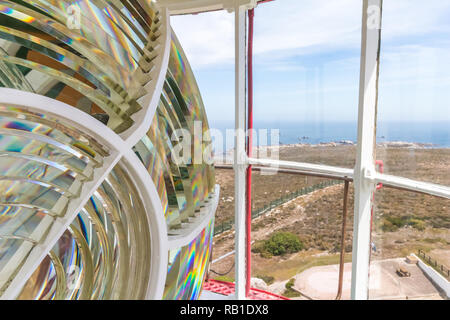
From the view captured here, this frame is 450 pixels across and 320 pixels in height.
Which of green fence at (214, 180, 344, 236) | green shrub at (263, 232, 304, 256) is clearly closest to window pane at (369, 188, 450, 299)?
green fence at (214, 180, 344, 236)

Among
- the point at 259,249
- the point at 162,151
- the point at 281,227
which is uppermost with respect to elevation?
the point at 162,151

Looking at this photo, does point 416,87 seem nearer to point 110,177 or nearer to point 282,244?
point 282,244

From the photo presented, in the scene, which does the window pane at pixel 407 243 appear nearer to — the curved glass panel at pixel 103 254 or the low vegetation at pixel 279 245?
the low vegetation at pixel 279 245

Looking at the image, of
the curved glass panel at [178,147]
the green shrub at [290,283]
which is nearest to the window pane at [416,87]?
the green shrub at [290,283]

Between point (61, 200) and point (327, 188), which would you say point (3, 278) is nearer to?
point (61, 200)

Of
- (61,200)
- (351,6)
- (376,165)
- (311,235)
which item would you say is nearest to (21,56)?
(61,200)

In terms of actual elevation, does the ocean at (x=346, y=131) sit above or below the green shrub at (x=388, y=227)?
above

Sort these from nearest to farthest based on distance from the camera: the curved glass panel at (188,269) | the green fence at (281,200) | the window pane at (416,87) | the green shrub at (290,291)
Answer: the curved glass panel at (188,269)
the window pane at (416,87)
the green fence at (281,200)
the green shrub at (290,291)

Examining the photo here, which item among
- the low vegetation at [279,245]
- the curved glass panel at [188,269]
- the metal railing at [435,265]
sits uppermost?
the curved glass panel at [188,269]

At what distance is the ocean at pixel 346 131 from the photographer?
261 centimetres

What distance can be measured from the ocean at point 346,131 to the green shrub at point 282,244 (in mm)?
927

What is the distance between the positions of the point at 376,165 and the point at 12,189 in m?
2.70

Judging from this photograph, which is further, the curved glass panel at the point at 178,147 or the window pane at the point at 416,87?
the window pane at the point at 416,87

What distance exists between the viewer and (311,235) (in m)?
3.55
